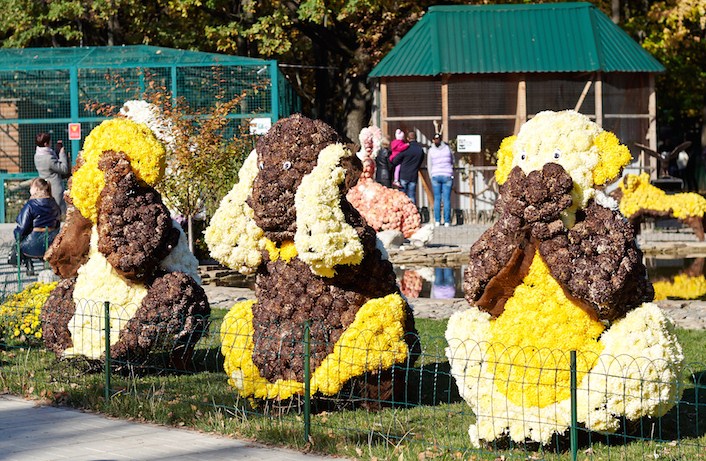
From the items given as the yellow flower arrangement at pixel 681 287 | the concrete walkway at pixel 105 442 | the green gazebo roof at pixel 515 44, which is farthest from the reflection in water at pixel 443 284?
the green gazebo roof at pixel 515 44

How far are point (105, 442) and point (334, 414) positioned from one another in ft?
4.81

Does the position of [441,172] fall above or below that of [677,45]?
below

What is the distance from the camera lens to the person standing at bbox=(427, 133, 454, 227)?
75.0 feet

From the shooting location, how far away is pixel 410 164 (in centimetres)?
2309

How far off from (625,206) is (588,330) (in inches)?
396

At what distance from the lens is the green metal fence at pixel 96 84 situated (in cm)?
2467

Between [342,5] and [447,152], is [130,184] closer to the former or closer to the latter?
[447,152]

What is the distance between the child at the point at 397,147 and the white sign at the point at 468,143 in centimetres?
184

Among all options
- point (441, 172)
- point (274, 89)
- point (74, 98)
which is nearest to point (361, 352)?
point (441, 172)

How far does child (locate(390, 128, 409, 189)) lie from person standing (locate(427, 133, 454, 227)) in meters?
0.58

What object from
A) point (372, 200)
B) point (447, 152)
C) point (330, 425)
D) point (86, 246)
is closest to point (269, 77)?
point (447, 152)

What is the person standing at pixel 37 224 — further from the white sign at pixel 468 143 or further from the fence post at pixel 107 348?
the white sign at pixel 468 143

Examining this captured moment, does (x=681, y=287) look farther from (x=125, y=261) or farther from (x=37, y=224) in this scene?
(x=125, y=261)

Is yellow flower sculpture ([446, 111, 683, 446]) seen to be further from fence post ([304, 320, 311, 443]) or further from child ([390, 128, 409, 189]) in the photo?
child ([390, 128, 409, 189])
